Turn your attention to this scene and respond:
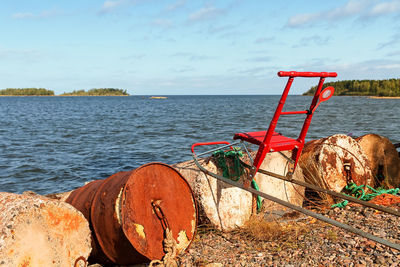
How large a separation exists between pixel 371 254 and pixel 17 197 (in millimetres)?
4085

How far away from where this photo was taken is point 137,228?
3.76 meters

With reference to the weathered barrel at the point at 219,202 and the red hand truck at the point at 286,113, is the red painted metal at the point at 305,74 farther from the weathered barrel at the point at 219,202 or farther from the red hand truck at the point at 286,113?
the weathered barrel at the point at 219,202

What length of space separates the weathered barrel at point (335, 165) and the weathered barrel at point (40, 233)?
4.16 m

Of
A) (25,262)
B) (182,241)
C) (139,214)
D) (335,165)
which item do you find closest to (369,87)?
(335,165)

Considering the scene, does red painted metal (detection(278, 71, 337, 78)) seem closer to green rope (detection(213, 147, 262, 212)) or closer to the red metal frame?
the red metal frame

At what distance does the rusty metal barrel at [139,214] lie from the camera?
3705 millimetres

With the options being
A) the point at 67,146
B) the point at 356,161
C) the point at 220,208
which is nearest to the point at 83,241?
the point at 220,208

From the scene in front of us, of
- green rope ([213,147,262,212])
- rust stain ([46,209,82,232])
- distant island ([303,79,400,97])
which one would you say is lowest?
rust stain ([46,209,82,232])

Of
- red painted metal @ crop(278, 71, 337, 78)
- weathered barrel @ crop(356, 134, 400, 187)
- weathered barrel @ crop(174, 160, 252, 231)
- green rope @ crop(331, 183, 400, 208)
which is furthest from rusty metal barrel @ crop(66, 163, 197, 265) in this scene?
weathered barrel @ crop(356, 134, 400, 187)

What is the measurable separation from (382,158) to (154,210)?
5458mm

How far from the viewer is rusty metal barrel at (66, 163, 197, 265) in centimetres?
371

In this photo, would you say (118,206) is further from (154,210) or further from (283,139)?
(283,139)

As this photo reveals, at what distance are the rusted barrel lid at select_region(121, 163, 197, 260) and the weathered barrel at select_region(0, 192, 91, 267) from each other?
53cm

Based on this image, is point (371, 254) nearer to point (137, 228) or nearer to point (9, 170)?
point (137, 228)
